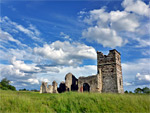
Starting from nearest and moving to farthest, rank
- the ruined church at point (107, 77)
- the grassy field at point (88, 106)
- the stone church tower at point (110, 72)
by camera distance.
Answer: the grassy field at point (88, 106) < the stone church tower at point (110, 72) < the ruined church at point (107, 77)

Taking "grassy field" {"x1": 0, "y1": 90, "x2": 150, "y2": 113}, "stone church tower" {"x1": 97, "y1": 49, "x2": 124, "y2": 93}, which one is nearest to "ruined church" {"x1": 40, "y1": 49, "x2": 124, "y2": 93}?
"stone church tower" {"x1": 97, "y1": 49, "x2": 124, "y2": 93}

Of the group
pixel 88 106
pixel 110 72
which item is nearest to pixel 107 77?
pixel 110 72

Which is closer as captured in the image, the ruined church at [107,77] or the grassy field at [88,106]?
the grassy field at [88,106]

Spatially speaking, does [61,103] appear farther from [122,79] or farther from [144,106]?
[122,79]

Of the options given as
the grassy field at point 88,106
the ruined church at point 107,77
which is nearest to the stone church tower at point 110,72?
the ruined church at point 107,77

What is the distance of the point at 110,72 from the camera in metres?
22.5

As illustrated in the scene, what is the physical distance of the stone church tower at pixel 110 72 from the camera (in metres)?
21.9

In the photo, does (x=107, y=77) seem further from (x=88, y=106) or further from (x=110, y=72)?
(x=88, y=106)

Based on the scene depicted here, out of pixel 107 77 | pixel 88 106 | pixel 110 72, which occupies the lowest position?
pixel 88 106

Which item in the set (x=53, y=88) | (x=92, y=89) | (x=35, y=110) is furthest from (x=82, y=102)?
(x=53, y=88)

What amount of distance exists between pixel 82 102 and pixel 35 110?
3.05m

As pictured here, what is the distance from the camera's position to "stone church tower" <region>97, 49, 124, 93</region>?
71.8 feet

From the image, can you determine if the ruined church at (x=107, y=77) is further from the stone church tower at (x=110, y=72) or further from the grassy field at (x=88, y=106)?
the grassy field at (x=88, y=106)

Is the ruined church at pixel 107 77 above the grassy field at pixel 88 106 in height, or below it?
above
